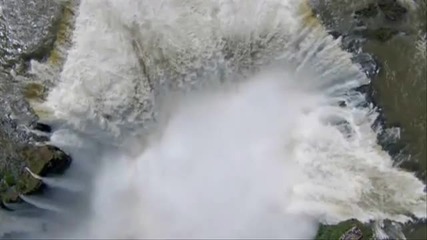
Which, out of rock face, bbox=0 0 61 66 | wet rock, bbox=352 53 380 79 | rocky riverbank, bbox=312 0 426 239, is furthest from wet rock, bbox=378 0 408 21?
rock face, bbox=0 0 61 66

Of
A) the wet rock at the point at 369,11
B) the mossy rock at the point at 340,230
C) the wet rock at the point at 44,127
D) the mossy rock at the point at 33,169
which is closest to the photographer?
the mossy rock at the point at 340,230

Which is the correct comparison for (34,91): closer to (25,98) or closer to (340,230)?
(25,98)

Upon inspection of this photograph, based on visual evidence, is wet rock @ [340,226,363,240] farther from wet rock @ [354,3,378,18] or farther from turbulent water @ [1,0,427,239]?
wet rock @ [354,3,378,18]

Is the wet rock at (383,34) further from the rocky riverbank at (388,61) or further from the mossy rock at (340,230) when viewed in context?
the mossy rock at (340,230)

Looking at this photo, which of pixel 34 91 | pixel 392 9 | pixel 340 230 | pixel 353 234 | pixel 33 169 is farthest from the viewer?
pixel 34 91

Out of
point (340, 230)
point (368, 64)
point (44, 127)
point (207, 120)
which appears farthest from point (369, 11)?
point (44, 127)

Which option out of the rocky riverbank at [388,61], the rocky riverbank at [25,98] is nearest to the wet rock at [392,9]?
the rocky riverbank at [388,61]

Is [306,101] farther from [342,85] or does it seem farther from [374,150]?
[374,150]
